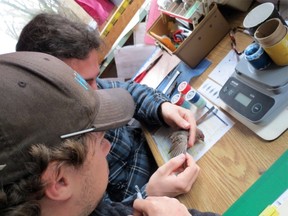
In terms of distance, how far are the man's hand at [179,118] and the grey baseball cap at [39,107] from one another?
11.2 inches

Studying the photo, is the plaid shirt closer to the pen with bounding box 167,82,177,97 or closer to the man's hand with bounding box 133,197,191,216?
the pen with bounding box 167,82,177,97

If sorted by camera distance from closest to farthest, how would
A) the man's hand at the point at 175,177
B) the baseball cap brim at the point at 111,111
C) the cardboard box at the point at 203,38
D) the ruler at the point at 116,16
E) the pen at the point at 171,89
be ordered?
the baseball cap brim at the point at 111,111
the man's hand at the point at 175,177
the cardboard box at the point at 203,38
the pen at the point at 171,89
the ruler at the point at 116,16

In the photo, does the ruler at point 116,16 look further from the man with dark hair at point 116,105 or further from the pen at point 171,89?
the pen at point 171,89

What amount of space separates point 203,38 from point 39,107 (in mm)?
714

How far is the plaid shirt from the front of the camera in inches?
43.3

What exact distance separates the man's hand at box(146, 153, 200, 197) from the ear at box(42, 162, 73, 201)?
283 mm

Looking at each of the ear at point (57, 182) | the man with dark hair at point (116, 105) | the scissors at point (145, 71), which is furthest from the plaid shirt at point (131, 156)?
the ear at point (57, 182)

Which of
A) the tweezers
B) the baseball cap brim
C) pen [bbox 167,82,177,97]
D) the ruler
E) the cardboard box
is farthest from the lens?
the ruler

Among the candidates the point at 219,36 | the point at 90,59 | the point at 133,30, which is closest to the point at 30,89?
the point at 90,59

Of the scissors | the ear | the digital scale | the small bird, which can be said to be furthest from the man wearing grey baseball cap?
the scissors

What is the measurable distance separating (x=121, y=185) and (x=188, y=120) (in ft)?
1.25

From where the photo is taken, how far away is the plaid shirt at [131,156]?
1099mm

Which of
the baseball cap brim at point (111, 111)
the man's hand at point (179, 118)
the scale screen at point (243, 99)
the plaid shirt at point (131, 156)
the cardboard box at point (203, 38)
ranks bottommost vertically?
the plaid shirt at point (131, 156)

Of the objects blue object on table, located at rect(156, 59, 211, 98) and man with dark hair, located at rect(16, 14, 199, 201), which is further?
blue object on table, located at rect(156, 59, 211, 98)
